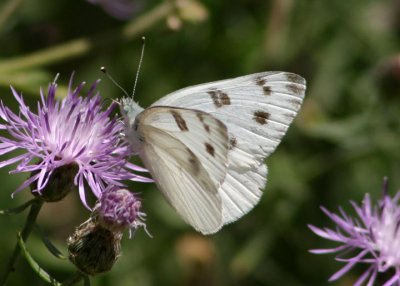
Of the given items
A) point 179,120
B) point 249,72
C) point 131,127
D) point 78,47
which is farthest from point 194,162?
point 249,72

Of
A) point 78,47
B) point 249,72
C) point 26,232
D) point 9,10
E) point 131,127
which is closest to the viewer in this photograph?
point 26,232

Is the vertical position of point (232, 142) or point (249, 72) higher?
point (232, 142)

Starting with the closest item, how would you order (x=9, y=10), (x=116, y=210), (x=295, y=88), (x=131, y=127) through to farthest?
(x=116, y=210), (x=131, y=127), (x=295, y=88), (x=9, y=10)

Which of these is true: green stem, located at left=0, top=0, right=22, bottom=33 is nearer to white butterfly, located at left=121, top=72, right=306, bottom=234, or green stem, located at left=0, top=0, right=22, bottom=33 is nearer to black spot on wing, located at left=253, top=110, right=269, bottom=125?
white butterfly, located at left=121, top=72, right=306, bottom=234

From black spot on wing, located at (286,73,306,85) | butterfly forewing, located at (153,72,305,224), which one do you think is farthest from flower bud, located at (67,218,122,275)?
black spot on wing, located at (286,73,306,85)

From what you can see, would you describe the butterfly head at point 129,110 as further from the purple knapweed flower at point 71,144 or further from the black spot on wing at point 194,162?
the black spot on wing at point 194,162

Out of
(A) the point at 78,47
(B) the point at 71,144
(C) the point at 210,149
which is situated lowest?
(A) the point at 78,47

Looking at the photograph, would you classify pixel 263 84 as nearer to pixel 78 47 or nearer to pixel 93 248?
pixel 93 248
